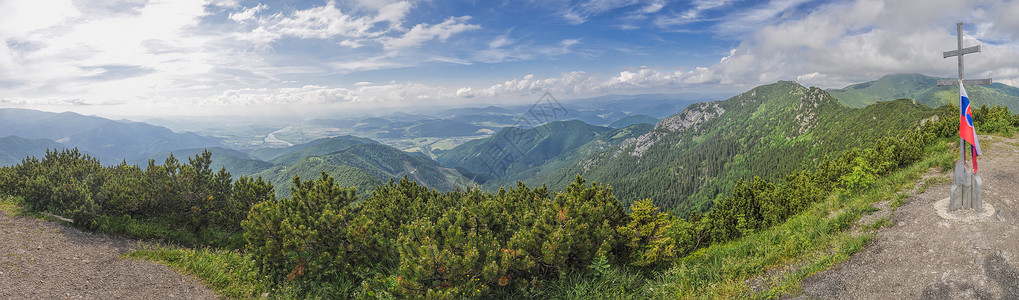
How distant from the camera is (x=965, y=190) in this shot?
10844mm

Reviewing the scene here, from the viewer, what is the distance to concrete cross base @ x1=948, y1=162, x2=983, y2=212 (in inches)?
415

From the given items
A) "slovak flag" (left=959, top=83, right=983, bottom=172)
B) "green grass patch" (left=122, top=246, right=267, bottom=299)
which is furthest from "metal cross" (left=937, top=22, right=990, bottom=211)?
"green grass patch" (left=122, top=246, right=267, bottom=299)

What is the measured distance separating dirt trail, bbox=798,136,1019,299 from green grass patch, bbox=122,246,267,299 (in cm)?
1765

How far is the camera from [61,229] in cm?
1772

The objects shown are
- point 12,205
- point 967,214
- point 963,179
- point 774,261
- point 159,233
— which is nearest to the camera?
point 963,179

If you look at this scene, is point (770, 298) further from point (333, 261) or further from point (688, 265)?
point (333, 261)

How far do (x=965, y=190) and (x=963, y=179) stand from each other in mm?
504

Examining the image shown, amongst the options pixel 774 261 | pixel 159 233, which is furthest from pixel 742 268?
pixel 159 233

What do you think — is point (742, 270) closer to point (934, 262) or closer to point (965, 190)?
point (934, 262)

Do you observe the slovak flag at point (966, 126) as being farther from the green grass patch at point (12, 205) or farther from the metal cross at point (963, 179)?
the green grass patch at point (12, 205)

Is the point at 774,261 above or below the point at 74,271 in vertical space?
below

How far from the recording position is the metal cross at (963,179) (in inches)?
412

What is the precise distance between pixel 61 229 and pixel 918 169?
4002cm

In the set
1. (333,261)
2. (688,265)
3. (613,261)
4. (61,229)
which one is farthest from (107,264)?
Result: (688,265)
